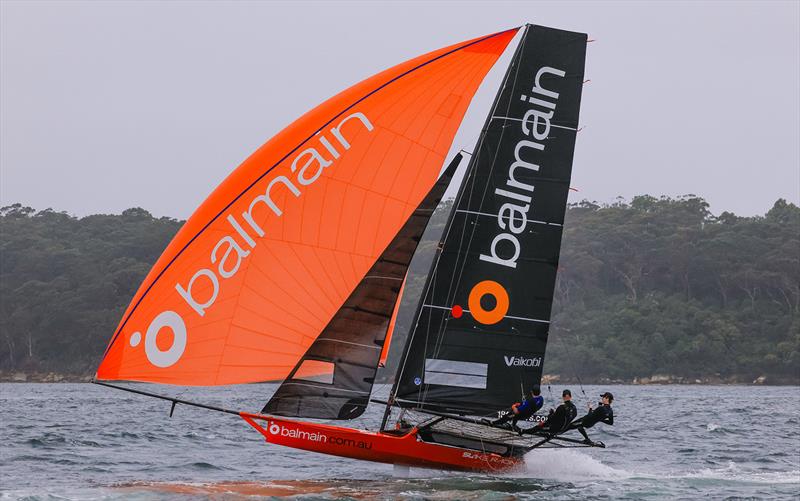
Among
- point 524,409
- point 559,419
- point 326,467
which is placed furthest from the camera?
point 326,467

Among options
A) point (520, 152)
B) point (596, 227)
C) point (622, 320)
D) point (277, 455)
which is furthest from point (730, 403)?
point (596, 227)

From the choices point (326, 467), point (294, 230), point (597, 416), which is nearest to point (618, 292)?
point (326, 467)

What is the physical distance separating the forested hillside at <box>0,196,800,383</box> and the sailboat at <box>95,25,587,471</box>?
198 feet

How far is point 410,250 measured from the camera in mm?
15281

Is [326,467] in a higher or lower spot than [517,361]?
lower

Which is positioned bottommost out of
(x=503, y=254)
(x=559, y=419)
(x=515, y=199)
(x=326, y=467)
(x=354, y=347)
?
(x=326, y=467)

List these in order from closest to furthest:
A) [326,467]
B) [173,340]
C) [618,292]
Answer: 1. [173,340]
2. [326,467]
3. [618,292]

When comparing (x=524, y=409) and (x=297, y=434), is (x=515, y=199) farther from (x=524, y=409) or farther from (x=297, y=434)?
(x=297, y=434)

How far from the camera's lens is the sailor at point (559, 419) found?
1530 centimetres

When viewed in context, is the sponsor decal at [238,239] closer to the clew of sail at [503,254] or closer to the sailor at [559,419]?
the clew of sail at [503,254]

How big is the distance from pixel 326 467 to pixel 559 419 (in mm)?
4167

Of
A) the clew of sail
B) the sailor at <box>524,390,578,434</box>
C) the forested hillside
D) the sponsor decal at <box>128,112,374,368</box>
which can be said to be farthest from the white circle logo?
the forested hillside

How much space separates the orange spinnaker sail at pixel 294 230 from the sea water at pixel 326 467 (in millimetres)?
1686

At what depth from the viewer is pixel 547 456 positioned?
16.4 metres
